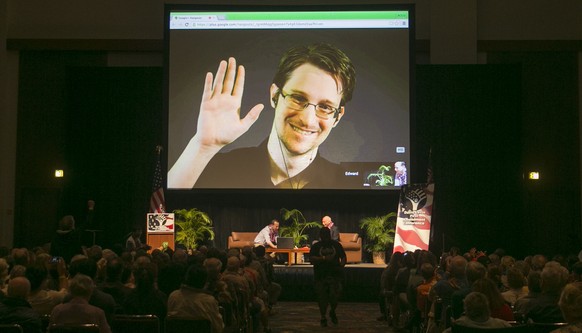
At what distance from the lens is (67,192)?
15750mm

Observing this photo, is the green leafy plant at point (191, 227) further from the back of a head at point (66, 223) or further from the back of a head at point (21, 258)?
the back of a head at point (21, 258)

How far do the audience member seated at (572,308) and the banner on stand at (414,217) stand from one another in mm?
7554

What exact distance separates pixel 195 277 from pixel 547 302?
2365 millimetres

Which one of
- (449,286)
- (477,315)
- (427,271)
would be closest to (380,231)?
(427,271)

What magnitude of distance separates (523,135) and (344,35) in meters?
4.10

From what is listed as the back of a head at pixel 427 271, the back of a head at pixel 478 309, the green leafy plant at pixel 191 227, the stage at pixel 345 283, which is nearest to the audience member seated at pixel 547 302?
the back of a head at pixel 478 309

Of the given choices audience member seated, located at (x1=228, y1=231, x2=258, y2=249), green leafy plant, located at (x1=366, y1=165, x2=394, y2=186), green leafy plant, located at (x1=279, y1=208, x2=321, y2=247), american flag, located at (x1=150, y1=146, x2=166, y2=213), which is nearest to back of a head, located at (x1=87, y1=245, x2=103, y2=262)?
american flag, located at (x1=150, y1=146, x2=166, y2=213)

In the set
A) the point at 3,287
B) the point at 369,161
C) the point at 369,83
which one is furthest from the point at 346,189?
the point at 3,287

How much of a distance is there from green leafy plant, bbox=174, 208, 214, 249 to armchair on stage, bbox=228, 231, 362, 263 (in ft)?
1.51

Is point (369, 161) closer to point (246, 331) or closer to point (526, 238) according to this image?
point (526, 238)

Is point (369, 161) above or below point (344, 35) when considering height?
Answer: below

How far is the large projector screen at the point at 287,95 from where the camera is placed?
48.1 feet

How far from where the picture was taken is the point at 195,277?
5734mm

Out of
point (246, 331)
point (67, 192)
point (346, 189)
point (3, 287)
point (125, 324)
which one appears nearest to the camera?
point (125, 324)
